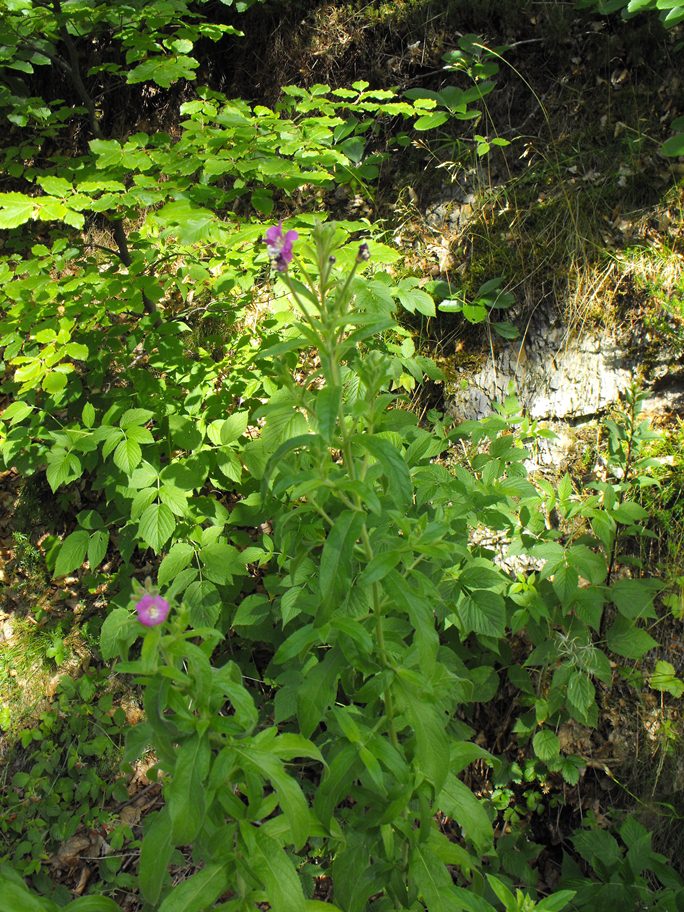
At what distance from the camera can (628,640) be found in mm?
2613

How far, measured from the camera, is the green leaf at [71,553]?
2.85 metres

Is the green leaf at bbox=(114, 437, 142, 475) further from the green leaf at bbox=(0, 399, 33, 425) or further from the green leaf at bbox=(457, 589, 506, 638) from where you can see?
the green leaf at bbox=(457, 589, 506, 638)

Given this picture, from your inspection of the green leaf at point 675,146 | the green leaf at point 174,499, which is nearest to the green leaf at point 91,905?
the green leaf at point 174,499

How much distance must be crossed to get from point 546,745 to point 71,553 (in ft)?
6.79

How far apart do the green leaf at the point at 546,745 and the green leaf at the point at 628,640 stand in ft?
1.40

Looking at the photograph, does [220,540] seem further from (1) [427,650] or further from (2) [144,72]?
(2) [144,72]

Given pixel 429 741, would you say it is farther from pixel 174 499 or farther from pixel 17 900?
pixel 174 499

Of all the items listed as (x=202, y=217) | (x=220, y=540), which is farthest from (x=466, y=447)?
(x=202, y=217)

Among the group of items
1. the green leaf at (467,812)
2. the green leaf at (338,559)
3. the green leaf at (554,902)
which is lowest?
the green leaf at (554,902)

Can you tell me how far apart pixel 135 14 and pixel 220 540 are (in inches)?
89.9

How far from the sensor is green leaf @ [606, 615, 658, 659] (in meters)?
2.59

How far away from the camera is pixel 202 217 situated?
2.47 meters

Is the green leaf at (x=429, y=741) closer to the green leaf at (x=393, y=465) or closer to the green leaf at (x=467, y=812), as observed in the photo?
the green leaf at (x=467, y=812)

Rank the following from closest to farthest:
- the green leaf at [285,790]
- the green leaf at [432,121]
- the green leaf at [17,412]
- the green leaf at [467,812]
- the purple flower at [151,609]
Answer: the purple flower at [151,609], the green leaf at [285,790], the green leaf at [467,812], the green leaf at [17,412], the green leaf at [432,121]
